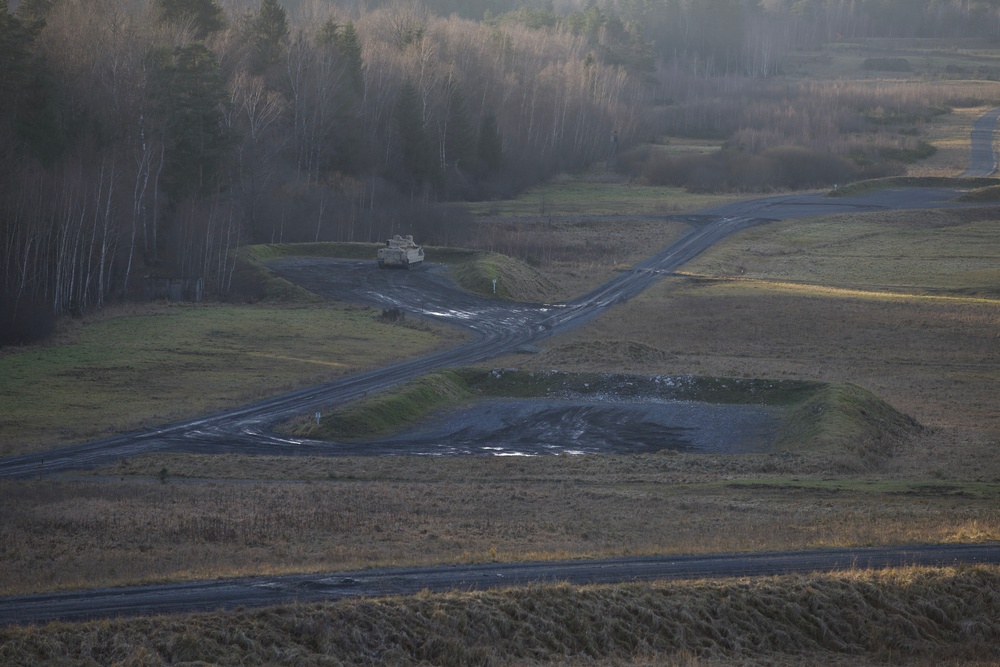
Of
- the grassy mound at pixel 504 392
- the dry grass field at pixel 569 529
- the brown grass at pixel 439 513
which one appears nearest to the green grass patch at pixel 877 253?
the dry grass field at pixel 569 529

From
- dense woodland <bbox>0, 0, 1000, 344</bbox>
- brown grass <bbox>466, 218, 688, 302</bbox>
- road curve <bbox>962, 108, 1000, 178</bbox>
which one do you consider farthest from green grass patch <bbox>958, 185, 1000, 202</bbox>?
brown grass <bbox>466, 218, 688, 302</bbox>

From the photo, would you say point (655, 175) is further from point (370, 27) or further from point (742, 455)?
point (742, 455)

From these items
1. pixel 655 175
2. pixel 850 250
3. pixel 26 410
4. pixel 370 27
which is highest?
pixel 370 27

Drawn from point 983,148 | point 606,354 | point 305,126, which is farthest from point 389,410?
point 983,148

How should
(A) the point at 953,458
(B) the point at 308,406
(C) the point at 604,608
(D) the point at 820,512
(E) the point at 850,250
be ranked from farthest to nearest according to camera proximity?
(E) the point at 850,250, (B) the point at 308,406, (A) the point at 953,458, (D) the point at 820,512, (C) the point at 604,608

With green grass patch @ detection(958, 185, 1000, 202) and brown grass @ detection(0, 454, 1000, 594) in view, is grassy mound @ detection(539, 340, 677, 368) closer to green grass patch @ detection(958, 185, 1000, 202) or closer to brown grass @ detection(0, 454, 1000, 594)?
brown grass @ detection(0, 454, 1000, 594)

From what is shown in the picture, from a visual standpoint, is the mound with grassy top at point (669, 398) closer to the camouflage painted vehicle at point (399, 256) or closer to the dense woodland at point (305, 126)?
the dense woodland at point (305, 126)

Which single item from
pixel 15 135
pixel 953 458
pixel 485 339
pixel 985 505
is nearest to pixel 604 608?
pixel 985 505

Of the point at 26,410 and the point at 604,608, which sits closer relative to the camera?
the point at 604,608
